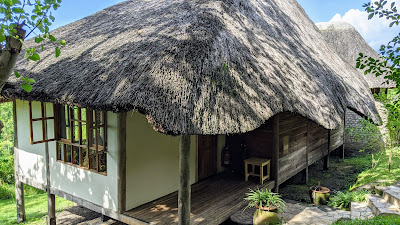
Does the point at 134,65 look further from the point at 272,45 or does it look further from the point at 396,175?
the point at 396,175

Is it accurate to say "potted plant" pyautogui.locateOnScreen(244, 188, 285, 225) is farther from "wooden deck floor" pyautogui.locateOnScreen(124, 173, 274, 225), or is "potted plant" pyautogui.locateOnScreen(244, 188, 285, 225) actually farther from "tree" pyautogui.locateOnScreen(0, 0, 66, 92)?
"tree" pyautogui.locateOnScreen(0, 0, 66, 92)

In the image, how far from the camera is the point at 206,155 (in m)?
6.77

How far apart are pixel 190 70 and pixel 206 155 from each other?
3.28m

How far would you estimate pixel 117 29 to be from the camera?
577 cm

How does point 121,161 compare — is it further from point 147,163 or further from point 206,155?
point 206,155

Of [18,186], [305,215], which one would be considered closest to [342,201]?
[305,215]

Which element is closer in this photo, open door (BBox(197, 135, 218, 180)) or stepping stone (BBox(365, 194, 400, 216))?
stepping stone (BBox(365, 194, 400, 216))

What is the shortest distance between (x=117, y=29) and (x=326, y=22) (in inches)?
496

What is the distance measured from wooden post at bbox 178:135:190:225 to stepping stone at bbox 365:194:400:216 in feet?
10.2

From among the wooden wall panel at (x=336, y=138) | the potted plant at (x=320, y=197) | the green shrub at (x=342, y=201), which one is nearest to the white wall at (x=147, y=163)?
the potted plant at (x=320, y=197)

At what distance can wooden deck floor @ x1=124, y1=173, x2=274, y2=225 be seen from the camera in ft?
15.2

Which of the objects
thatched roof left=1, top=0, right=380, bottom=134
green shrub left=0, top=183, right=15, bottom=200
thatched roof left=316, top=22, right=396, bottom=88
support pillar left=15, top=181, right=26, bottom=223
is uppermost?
thatched roof left=316, top=22, right=396, bottom=88

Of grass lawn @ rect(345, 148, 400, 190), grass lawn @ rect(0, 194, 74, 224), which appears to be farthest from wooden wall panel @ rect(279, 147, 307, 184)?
grass lawn @ rect(0, 194, 74, 224)

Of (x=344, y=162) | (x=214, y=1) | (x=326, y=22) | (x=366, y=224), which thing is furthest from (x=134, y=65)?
(x=326, y=22)
